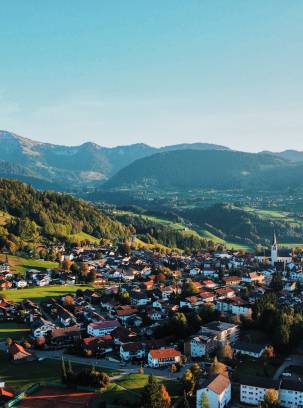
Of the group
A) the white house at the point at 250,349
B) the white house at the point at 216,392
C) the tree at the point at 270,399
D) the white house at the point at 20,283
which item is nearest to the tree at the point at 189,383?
the white house at the point at 216,392

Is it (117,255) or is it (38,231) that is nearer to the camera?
(117,255)

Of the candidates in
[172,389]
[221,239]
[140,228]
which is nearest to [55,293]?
[172,389]

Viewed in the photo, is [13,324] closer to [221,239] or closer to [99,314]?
[99,314]

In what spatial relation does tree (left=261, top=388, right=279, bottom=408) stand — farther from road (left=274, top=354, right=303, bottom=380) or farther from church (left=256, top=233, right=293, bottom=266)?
church (left=256, top=233, right=293, bottom=266)

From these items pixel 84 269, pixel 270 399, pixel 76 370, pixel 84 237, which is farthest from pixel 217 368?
pixel 84 237

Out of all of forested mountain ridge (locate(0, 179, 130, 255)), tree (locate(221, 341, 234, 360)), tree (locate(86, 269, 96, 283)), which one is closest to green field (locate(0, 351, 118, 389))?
tree (locate(221, 341, 234, 360))

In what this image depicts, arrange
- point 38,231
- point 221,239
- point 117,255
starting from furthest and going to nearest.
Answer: point 221,239, point 38,231, point 117,255

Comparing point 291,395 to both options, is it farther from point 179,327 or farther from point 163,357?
point 179,327
